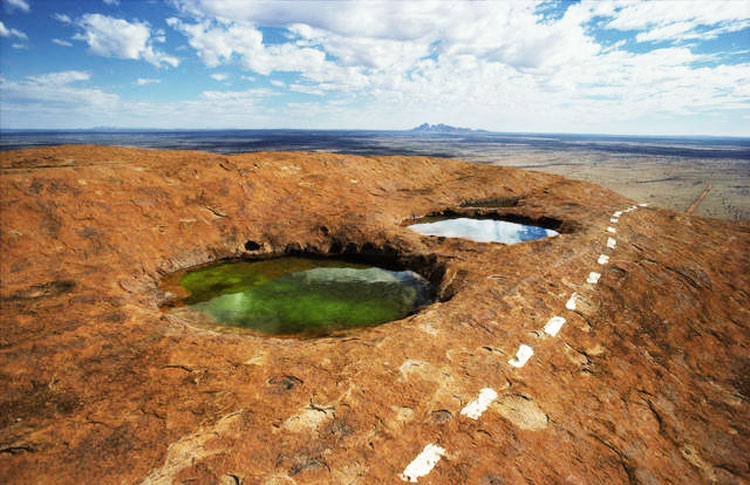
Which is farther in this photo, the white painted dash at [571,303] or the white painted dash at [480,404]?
the white painted dash at [571,303]

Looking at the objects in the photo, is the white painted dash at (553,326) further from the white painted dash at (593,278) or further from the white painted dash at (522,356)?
the white painted dash at (593,278)

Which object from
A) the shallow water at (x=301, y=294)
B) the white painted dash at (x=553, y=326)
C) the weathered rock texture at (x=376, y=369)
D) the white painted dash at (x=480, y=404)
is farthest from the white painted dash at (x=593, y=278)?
the white painted dash at (x=480, y=404)

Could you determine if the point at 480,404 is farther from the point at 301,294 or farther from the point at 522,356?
the point at 301,294

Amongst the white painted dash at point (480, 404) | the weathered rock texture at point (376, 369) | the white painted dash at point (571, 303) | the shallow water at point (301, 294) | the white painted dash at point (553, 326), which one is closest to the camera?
the weathered rock texture at point (376, 369)

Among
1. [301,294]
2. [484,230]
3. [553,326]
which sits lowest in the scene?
[301,294]

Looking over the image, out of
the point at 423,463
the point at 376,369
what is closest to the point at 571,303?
the point at 376,369

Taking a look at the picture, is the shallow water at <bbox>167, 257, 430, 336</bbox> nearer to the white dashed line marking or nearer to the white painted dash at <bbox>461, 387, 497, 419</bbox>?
the white dashed line marking

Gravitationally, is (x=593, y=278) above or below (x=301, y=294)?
above
